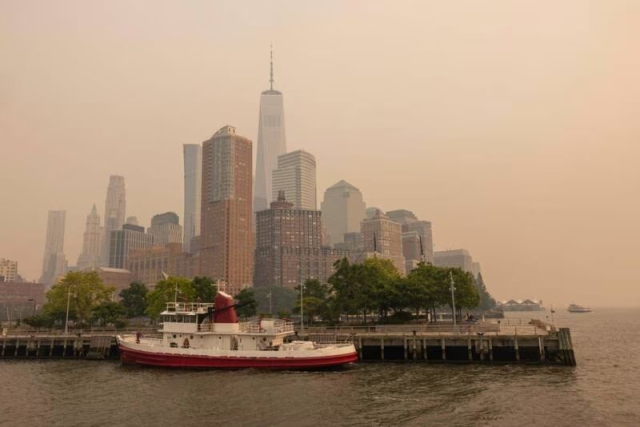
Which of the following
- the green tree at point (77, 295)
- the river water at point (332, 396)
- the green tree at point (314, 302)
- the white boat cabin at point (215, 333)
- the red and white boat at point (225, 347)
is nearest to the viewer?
the river water at point (332, 396)

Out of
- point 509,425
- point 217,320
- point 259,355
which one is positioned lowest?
point 509,425

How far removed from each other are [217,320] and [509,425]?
3294 cm

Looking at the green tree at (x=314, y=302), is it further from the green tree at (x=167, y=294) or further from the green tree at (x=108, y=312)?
the green tree at (x=108, y=312)

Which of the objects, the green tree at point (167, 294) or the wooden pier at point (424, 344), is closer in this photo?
the wooden pier at point (424, 344)

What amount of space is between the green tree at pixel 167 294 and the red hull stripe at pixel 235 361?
32.4m

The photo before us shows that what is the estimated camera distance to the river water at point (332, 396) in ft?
108

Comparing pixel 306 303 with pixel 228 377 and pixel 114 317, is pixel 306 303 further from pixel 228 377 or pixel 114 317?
pixel 228 377

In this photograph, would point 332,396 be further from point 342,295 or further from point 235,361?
point 342,295

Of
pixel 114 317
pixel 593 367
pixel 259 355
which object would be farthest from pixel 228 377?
pixel 114 317

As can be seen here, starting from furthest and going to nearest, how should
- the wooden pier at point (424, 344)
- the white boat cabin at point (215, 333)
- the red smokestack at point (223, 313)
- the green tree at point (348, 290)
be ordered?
the green tree at point (348, 290) < the red smokestack at point (223, 313) < the white boat cabin at point (215, 333) < the wooden pier at point (424, 344)

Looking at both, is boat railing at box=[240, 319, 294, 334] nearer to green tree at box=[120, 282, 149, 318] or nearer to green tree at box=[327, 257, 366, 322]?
green tree at box=[327, 257, 366, 322]

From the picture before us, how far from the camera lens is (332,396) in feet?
127

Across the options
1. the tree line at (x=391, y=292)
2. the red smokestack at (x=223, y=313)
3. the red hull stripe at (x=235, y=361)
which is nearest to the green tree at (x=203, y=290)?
the tree line at (x=391, y=292)

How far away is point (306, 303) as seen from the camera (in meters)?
93.2
